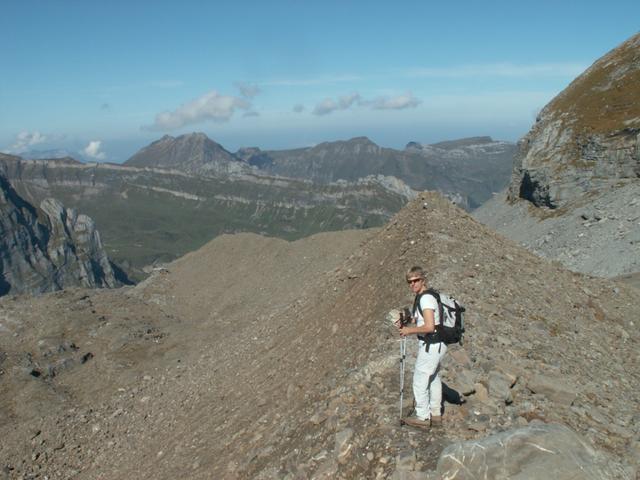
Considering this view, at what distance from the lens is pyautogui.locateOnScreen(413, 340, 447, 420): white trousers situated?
10641 millimetres

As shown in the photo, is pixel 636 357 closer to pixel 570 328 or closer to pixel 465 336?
pixel 570 328

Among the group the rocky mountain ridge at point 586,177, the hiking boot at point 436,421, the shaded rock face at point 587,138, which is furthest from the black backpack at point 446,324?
the shaded rock face at point 587,138

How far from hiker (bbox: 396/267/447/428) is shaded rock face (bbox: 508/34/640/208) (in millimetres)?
45070

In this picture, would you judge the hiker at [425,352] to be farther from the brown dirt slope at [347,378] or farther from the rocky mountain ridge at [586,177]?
the rocky mountain ridge at [586,177]

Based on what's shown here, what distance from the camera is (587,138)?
2168 inches

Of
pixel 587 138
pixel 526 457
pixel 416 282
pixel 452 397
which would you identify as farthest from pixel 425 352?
pixel 587 138

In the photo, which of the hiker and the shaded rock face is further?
the shaded rock face

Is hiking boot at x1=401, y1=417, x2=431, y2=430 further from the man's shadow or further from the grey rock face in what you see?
the grey rock face

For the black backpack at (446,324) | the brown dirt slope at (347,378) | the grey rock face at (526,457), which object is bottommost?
the brown dirt slope at (347,378)

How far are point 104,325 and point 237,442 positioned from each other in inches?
964

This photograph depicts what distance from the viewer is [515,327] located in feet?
52.7

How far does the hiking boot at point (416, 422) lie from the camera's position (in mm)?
10938

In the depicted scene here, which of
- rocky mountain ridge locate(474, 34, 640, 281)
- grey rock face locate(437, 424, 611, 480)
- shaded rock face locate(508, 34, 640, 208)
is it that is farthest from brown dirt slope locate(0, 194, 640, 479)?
shaded rock face locate(508, 34, 640, 208)

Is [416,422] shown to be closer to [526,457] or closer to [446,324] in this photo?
[446,324]
